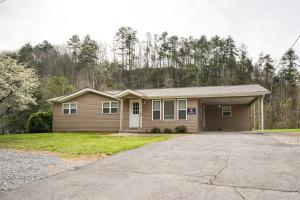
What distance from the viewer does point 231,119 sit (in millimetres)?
21594

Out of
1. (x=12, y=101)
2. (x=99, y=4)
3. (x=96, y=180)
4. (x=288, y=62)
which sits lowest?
(x=96, y=180)

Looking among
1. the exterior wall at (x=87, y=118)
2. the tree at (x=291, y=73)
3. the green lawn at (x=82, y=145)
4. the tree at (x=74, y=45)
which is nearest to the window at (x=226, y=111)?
the exterior wall at (x=87, y=118)

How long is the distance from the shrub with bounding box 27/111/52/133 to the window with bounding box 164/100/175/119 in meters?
10.5

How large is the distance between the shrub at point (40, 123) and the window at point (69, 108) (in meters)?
2.21

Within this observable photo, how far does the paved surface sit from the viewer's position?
4.02m

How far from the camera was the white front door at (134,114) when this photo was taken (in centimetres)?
1861

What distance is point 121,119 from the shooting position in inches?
727

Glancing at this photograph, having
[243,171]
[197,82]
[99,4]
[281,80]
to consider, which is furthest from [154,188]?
[281,80]

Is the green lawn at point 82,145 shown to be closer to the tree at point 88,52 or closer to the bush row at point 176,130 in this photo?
the bush row at point 176,130

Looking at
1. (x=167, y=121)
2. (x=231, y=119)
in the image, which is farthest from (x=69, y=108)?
(x=231, y=119)

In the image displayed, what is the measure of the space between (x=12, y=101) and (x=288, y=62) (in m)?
38.7

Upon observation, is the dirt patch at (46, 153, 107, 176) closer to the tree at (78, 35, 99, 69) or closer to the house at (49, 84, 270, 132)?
the house at (49, 84, 270, 132)

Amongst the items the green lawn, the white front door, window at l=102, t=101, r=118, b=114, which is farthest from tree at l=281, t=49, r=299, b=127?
the green lawn

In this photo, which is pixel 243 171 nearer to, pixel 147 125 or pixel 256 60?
pixel 147 125
